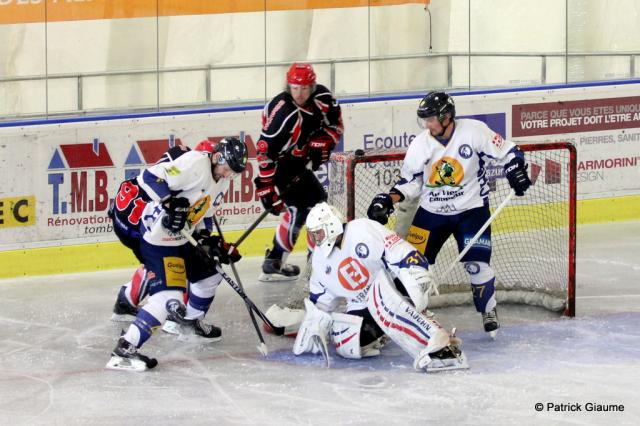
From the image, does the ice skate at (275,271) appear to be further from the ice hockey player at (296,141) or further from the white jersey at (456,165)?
the white jersey at (456,165)

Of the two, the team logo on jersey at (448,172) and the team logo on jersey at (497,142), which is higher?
the team logo on jersey at (497,142)

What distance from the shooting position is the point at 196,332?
5.90 m

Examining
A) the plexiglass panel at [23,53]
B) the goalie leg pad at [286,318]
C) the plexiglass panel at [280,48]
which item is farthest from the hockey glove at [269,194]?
the plexiglass panel at [23,53]

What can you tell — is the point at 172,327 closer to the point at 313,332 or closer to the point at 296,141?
the point at 313,332

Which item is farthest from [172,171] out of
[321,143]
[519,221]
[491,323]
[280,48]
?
[280,48]

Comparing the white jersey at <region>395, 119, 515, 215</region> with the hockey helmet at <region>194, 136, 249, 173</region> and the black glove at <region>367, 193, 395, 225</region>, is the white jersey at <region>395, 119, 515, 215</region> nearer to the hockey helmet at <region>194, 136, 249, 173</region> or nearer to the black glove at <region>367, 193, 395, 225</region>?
the black glove at <region>367, 193, 395, 225</region>

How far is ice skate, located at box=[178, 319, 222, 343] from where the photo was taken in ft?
19.3

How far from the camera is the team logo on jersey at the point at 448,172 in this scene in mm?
5707

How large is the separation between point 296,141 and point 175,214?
4.93 ft

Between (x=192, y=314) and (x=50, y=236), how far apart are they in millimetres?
1634

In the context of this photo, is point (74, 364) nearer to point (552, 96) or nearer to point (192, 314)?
point (192, 314)

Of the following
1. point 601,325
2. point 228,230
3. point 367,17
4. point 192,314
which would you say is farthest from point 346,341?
point 367,17

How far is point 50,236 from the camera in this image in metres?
7.18

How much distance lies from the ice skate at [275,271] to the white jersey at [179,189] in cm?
153
